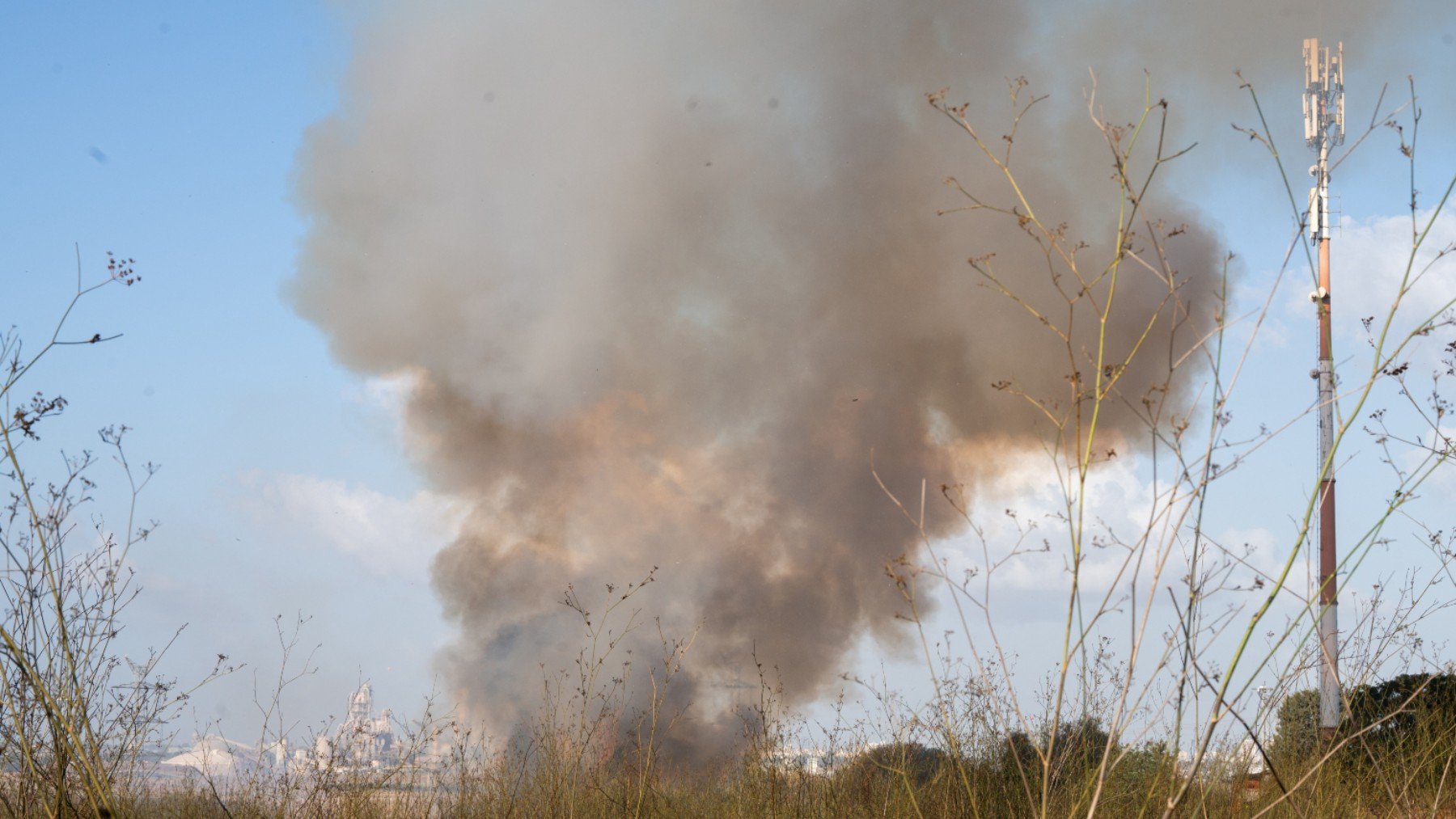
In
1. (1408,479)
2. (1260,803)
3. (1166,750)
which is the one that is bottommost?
(1260,803)

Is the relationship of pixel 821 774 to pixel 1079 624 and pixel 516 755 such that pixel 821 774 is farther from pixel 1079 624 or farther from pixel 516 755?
pixel 1079 624

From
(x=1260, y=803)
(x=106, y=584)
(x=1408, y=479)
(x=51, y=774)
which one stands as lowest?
(x=1260, y=803)

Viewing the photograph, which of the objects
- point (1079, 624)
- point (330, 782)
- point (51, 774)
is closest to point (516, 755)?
point (330, 782)

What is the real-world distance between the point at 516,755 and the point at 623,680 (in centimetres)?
277

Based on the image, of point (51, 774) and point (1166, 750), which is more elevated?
point (51, 774)

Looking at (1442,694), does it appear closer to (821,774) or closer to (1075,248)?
(821,774)

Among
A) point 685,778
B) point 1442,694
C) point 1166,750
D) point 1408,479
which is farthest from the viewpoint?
point 1442,694

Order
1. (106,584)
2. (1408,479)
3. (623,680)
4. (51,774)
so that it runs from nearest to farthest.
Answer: (1408,479) < (51,774) < (106,584) < (623,680)

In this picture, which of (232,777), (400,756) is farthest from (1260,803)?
(232,777)

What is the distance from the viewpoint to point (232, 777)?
9062 mm

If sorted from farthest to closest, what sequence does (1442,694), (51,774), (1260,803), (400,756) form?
(1442,694) < (400,756) < (1260,803) < (51,774)

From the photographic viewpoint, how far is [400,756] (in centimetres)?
796

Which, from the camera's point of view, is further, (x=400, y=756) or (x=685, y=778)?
(x=685, y=778)

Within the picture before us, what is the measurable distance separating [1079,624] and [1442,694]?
463 inches
